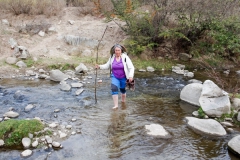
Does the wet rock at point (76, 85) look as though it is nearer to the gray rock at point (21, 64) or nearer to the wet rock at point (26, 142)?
the gray rock at point (21, 64)

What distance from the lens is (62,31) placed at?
15688mm

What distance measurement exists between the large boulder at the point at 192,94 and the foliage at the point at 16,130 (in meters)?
4.90

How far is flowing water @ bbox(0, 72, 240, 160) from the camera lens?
17.1ft

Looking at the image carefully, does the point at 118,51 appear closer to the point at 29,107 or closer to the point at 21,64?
the point at 29,107

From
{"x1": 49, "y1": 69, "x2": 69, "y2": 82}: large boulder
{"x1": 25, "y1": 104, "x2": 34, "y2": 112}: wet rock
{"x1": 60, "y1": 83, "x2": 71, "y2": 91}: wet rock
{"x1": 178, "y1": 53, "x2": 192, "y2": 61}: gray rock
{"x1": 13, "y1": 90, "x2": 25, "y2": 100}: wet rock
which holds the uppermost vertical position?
{"x1": 178, "y1": 53, "x2": 192, "y2": 61}: gray rock

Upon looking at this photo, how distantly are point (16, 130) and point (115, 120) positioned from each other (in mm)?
2527

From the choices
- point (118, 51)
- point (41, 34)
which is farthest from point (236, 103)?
point (41, 34)

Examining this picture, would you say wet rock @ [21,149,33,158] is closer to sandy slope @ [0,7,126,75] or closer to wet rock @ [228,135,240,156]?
wet rock @ [228,135,240,156]

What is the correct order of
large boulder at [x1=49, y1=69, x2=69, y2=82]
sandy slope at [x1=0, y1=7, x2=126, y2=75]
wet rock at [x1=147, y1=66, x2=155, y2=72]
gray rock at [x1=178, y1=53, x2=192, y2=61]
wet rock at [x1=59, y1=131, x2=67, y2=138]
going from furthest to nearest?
1. gray rock at [x1=178, y1=53, x2=192, y2=61]
2. sandy slope at [x1=0, y1=7, x2=126, y2=75]
3. wet rock at [x1=147, y1=66, x2=155, y2=72]
4. large boulder at [x1=49, y1=69, x2=69, y2=82]
5. wet rock at [x1=59, y1=131, x2=67, y2=138]

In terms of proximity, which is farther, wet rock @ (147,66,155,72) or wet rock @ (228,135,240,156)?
wet rock @ (147,66,155,72)

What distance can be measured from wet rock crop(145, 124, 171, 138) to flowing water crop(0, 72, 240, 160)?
138 mm

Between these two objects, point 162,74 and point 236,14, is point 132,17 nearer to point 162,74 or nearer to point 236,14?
point 162,74

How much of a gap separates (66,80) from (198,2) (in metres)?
7.54

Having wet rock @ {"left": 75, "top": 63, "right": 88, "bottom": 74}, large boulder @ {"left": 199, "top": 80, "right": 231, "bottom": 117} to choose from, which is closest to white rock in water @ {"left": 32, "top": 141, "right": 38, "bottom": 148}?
large boulder @ {"left": 199, "top": 80, "right": 231, "bottom": 117}
